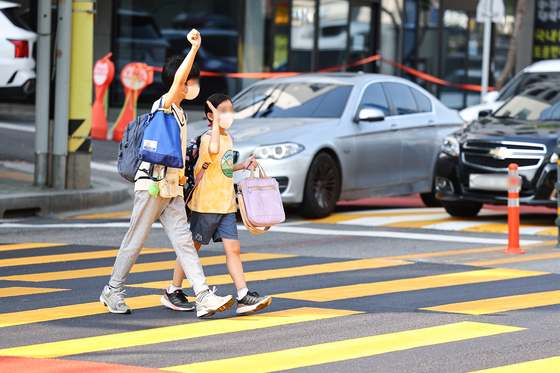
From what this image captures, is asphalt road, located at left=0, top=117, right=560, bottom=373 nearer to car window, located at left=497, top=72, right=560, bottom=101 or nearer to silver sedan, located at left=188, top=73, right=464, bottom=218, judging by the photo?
silver sedan, located at left=188, top=73, right=464, bottom=218

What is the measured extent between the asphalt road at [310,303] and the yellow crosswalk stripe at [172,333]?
11 millimetres

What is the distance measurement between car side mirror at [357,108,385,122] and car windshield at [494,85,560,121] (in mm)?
1694

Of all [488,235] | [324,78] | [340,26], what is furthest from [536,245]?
[340,26]

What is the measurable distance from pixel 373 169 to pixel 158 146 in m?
6.50

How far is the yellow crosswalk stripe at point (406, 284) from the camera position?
6.90m

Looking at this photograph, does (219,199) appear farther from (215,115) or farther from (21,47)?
(21,47)

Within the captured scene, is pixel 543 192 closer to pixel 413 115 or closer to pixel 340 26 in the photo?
pixel 413 115

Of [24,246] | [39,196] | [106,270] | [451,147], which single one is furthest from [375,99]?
[106,270]

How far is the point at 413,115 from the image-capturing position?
12.8 meters

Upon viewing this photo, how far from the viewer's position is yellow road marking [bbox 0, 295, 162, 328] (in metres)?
5.88

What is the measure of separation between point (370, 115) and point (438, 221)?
1.50 m

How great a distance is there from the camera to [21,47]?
41.1ft

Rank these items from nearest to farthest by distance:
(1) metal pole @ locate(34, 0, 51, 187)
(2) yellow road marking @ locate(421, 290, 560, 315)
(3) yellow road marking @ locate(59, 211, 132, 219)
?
(2) yellow road marking @ locate(421, 290, 560, 315), (3) yellow road marking @ locate(59, 211, 132, 219), (1) metal pole @ locate(34, 0, 51, 187)

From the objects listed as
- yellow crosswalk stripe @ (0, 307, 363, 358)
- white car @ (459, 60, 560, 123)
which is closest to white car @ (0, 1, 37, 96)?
yellow crosswalk stripe @ (0, 307, 363, 358)
